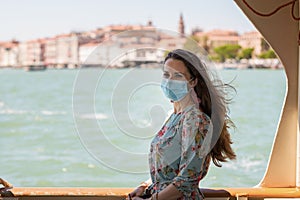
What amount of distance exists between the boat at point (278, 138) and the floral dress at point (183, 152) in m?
0.92

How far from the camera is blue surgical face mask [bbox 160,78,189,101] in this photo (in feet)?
8.96

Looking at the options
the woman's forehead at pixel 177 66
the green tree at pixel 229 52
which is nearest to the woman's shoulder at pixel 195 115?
the woman's forehead at pixel 177 66

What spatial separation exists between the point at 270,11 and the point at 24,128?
467 inches

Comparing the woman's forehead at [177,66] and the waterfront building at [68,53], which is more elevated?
the waterfront building at [68,53]

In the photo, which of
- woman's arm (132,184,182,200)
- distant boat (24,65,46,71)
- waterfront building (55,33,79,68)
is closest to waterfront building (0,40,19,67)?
distant boat (24,65,46,71)

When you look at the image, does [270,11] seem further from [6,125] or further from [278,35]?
[6,125]

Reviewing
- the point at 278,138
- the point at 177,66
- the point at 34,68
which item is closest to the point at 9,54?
the point at 34,68

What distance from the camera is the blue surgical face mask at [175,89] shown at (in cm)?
273

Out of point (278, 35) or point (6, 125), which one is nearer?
point (278, 35)

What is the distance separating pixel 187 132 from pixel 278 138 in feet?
4.21

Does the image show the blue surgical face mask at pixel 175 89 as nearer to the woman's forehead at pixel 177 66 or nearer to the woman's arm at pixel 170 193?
the woman's forehead at pixel 177 66

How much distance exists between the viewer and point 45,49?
Answer: 15.1 m

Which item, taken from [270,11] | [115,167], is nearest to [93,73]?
[115,167]

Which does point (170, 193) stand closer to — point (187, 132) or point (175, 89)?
point (187, 132)
